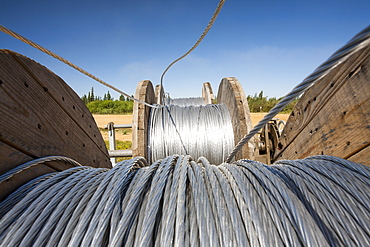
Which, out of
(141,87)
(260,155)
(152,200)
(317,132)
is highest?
(141,87)

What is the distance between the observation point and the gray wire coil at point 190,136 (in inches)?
124

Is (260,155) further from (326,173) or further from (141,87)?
(326,173)

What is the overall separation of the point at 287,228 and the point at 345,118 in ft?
3.01

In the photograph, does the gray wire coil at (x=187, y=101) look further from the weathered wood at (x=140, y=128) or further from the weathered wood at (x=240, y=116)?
the weathered wood at (x=140, y=128)

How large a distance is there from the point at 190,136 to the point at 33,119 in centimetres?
227

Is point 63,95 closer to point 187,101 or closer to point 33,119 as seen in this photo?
point 33,119

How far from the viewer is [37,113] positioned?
1211 millimetres

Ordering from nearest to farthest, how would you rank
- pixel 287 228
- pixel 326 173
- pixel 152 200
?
pixel 287 228 → pixel 152 200 → pixel 326 173

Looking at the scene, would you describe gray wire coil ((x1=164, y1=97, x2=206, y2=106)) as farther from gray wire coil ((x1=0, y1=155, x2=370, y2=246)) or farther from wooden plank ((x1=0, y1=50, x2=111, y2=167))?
gray wire coil ((x1=0, y1=155, x2=370, y2=246))

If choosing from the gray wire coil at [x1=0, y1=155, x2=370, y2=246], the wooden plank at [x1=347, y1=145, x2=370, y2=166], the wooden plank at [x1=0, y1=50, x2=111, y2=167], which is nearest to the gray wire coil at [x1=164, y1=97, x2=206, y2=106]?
the wooden plank at [x1=0, y1=50, x2=111, y2=167]

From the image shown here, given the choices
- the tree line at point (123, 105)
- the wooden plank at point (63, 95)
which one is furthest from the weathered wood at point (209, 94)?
the tree line at point (123, 105)

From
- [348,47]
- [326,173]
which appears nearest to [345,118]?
[326,173]

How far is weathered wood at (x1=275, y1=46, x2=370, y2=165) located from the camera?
1.23 meters

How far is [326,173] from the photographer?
1.11m
